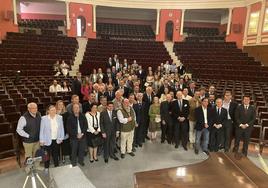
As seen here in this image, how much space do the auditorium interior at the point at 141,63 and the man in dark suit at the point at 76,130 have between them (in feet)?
1.13

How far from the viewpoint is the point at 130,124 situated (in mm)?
4664

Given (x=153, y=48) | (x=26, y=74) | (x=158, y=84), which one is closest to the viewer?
(x=158, y=84)

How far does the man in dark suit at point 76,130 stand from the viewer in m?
4.03

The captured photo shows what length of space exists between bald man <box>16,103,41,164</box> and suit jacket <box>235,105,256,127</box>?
3.85m

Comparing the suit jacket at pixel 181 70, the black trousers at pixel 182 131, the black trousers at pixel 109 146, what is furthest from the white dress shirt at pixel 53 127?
the suit jacket at pixel 181 70

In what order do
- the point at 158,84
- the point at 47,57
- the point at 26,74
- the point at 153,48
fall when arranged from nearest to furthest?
the point at 158,84
the point at 26,74
the point at 47,57
the point at 153,48

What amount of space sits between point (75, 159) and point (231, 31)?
51.2 feet

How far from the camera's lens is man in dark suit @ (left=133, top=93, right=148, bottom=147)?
5.10 m

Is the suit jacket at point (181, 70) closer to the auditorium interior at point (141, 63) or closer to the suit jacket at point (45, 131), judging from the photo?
the auditorium interior at point (141, 63)

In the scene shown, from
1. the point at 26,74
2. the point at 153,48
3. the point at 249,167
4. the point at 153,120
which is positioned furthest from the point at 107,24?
the point at 249,167

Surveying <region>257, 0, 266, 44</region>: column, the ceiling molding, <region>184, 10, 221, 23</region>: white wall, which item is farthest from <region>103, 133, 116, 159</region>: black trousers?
<region>184, 10, 221, 23</region>: white wall

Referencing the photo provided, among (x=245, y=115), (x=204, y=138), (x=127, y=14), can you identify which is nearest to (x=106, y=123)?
(x=204, y=138)

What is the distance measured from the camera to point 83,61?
41.5 feet

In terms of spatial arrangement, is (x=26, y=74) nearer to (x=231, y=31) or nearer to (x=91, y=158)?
(x=91, y=158)
